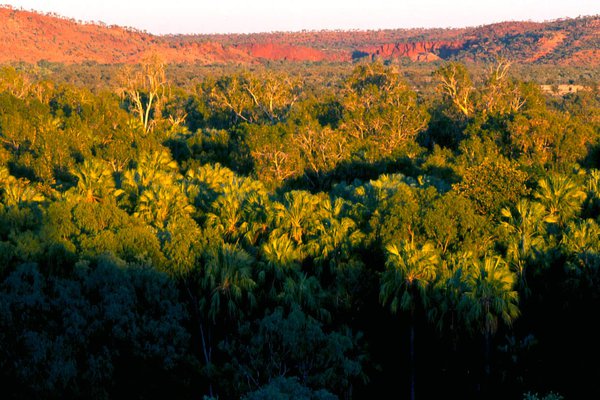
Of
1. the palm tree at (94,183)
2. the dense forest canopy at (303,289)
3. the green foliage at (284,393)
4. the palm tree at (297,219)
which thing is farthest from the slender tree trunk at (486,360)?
the palm tree at (94,183)

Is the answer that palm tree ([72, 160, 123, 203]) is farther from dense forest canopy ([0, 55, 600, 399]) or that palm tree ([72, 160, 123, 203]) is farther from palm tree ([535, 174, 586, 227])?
palm tree ([535, 174, 586, 227])

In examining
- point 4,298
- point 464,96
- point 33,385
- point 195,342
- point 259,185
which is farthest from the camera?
point 464,96

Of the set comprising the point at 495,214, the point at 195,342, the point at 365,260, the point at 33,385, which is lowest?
the point at 195,342

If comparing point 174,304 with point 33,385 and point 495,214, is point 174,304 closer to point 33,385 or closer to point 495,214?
point 33,385

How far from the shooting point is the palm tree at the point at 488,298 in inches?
881

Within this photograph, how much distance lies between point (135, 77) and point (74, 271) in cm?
4378

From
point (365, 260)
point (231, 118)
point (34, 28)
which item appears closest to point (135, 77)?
point (231, 118)

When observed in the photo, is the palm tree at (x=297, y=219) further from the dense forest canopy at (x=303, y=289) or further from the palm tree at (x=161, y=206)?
the palm tree at (x=161, y=206)

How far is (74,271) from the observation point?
81.1 ft

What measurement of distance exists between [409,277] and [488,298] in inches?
125

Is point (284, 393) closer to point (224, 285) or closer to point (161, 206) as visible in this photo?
point (224, 285)

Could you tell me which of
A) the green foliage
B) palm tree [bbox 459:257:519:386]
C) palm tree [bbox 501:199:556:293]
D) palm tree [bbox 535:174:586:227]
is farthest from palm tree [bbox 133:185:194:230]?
palm tree [bbox 535:174:586:227]

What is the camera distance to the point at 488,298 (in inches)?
886

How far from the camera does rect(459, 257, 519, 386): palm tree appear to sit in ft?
73.4
